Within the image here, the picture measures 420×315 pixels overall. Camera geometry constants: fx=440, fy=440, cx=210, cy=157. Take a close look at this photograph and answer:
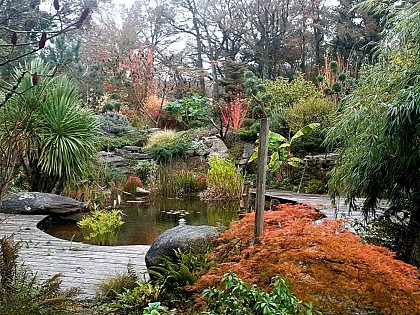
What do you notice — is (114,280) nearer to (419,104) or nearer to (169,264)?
(169,264)

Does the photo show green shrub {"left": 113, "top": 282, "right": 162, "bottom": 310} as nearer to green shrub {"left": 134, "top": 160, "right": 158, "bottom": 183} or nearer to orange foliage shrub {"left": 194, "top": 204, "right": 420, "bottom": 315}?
orange foliage shrub {"left": 194, "top": 204, "right": 420, "bottom": 315}

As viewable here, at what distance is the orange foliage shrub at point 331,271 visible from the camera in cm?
198

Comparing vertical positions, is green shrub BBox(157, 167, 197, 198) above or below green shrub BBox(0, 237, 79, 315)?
above

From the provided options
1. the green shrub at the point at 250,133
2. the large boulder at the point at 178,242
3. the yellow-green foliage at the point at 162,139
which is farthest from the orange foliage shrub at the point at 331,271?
the yellow-green foliage at the point at 162,139

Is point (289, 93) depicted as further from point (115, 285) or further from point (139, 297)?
point (139, 297)

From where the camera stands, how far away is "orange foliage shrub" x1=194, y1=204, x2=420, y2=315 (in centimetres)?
198

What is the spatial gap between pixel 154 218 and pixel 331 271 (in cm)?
467

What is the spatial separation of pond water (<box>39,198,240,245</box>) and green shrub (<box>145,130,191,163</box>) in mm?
2208

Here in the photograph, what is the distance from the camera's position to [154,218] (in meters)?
6.51

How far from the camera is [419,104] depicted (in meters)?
2.89

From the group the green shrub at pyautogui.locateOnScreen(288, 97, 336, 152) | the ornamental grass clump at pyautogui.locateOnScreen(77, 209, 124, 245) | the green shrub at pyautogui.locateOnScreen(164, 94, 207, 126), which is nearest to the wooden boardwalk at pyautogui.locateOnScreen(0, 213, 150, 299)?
the ornamental grass clump at pyautogui.locateOnScreen(77, 209, 124, 245)

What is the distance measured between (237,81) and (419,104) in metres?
10.8

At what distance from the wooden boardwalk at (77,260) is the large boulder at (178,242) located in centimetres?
32

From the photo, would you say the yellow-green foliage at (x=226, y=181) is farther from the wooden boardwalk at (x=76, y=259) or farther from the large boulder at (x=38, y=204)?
the wooden boardwalk at (x=76, y=259)
